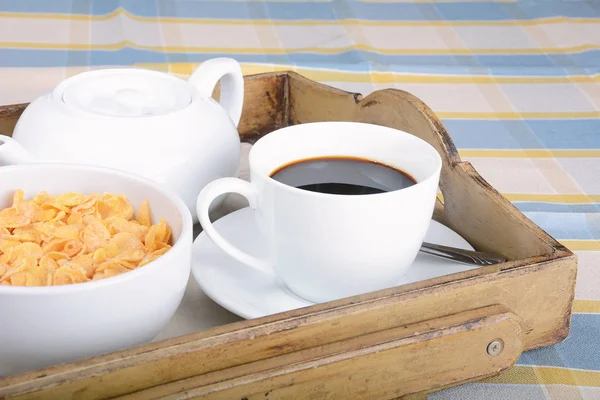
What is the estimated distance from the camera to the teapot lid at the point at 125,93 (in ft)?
1.63

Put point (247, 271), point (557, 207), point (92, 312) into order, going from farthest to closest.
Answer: point (557, 207), point (247, 271), point (92, 312)

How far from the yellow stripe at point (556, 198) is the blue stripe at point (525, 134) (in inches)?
4.4

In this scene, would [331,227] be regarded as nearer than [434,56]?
Yes

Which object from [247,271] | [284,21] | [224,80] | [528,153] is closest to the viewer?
[247,271]

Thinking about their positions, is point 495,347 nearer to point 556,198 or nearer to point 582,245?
point 582,245

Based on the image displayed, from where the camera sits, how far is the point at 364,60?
1.02 metres

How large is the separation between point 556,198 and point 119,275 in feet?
1.60

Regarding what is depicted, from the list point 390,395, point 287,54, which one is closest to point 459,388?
point 390,395

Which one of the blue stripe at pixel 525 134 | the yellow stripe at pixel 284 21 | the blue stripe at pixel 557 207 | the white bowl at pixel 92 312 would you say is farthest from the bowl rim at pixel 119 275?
the yellow stripe at pixel 284 21

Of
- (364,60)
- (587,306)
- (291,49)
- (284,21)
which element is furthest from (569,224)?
(284,21)

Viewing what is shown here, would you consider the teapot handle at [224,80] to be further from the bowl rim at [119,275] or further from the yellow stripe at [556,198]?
the yellow stripe at [556,198]

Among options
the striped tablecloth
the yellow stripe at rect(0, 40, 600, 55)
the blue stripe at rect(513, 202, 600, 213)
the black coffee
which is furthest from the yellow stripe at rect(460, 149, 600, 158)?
the black coffee

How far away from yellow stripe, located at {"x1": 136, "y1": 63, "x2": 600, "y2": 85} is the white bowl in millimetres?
522

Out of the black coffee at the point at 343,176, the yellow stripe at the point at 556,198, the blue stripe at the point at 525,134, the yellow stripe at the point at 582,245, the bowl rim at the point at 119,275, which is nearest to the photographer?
the bowl rim at the point at 119,275
